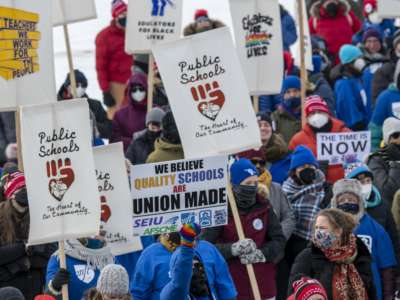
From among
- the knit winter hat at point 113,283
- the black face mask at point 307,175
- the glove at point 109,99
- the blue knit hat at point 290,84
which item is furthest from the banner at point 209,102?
the glove at point 109,99

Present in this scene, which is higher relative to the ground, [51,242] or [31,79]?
[31,79]

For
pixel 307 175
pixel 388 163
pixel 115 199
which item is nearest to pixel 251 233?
pixel 115 199

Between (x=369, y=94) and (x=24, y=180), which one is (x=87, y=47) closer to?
(x=369, y=94)

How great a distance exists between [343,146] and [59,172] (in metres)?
3.89

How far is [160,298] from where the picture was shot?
9938 millimetres

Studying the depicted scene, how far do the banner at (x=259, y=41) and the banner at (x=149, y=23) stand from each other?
28.1 inches

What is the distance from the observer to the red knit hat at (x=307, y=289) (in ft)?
31.6

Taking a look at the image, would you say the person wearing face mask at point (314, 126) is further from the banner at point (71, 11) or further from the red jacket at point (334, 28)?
the red jacket at point (334, 28)

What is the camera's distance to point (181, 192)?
11.0 meters

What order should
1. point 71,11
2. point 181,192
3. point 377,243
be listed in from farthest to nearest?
point 71,11, point 377,243, point 181,192

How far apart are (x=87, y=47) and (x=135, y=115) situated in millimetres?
12448

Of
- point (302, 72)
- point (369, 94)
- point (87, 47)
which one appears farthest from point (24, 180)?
point (87, 47)

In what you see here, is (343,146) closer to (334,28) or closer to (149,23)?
(149,23)

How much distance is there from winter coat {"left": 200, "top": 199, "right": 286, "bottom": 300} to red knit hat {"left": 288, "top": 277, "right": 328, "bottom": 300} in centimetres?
172
